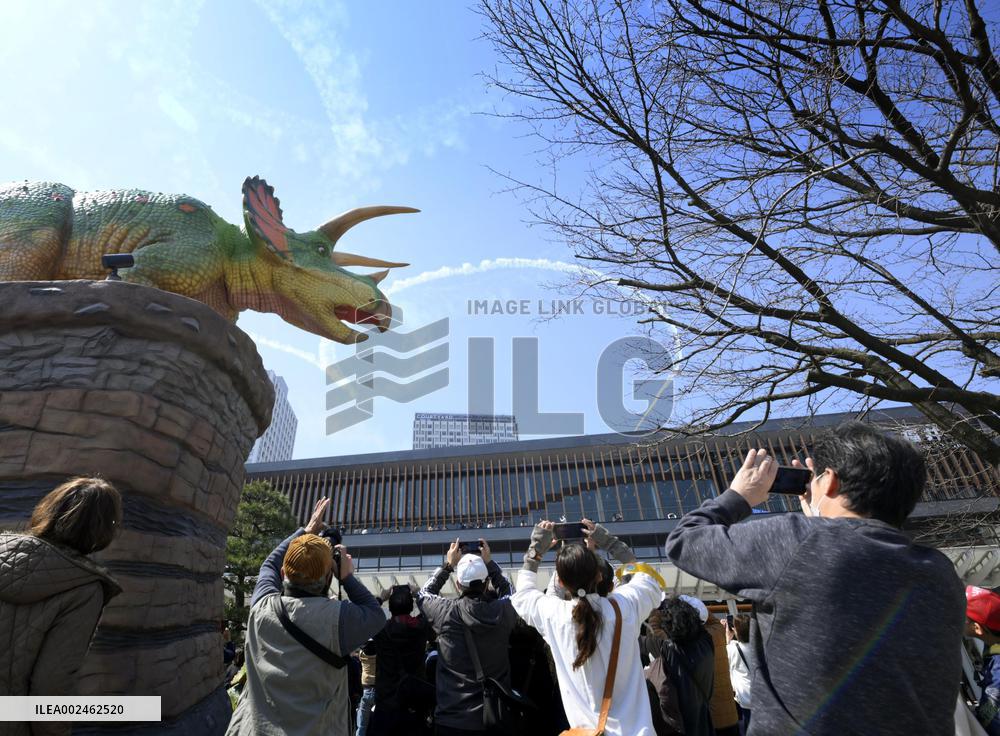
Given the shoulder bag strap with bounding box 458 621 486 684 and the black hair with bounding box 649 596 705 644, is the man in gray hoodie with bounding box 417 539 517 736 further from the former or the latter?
the black hair with bounding box 649 596 705 644

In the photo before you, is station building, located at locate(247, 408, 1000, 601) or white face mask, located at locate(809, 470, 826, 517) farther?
station building, located at locate(247, 408, 1000, 601)

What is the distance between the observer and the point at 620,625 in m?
2.09

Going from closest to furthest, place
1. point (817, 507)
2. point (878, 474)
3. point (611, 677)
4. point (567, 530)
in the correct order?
point (878, 474)
point (817, 507)
point (611, 677)
point (567, 530)

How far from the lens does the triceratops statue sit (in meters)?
4.56

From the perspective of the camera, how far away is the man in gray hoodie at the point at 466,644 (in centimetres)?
277

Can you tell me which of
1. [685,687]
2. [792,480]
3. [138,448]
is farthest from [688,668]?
[138,448]

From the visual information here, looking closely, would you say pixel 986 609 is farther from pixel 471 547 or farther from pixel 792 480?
pixel 471 547

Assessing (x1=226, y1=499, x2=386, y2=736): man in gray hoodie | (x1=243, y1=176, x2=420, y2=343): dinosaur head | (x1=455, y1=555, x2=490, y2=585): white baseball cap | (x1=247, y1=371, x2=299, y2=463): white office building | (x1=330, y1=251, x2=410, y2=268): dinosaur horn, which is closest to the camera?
(x1=226, y1=499, x2=386, y2=736): man in gray hoodie

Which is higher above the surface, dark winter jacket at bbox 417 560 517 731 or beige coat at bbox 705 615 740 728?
dark winter jacket at bbox 417 560 517 731

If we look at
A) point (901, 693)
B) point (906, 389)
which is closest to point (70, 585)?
point (901, 693)

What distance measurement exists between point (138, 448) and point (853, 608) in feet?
10.3

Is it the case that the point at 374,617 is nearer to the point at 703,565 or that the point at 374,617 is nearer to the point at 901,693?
the point at 703,565

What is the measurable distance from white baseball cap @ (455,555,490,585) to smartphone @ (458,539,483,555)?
0.61 feet

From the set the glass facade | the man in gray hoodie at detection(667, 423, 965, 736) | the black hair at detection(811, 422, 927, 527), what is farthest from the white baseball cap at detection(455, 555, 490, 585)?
the glass facade
